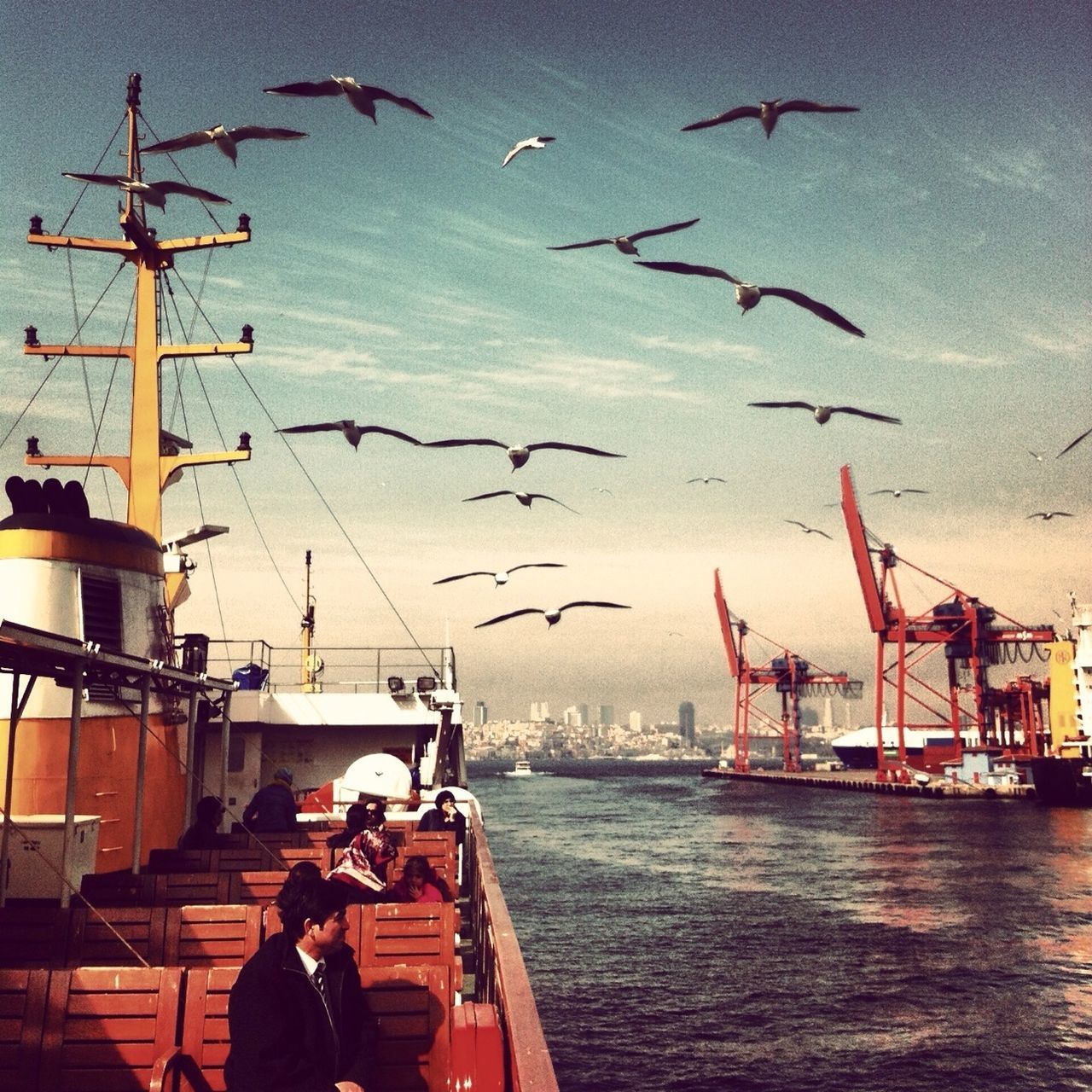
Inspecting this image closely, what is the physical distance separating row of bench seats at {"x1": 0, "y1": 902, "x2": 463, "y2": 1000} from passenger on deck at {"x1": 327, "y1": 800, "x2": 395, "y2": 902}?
965 mm

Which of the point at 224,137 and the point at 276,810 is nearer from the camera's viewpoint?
the point at 224,137

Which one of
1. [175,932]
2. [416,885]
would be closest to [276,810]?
[416,885]

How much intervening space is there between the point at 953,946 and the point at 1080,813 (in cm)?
4708

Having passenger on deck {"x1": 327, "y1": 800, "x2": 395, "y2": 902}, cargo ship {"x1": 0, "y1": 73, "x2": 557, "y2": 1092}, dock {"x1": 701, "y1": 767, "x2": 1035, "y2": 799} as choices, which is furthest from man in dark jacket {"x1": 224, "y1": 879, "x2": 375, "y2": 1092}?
dock {"x1": 701, "y1": 767, "x2": 1035, "y2": 799}

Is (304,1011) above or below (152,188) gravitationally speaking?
below

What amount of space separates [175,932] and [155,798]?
7128 mm

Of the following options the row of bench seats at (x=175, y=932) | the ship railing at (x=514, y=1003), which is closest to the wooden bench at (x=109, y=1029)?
the ship railing at (x=514, y=1003)

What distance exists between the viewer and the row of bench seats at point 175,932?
6152 millimetres

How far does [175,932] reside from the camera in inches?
251

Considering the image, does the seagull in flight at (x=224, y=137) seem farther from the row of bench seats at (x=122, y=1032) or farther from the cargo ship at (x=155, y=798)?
the row of bench seats at (x=122, y=1032)

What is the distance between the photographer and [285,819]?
1252 centimetres

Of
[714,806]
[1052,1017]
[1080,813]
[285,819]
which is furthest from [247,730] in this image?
[714,806]

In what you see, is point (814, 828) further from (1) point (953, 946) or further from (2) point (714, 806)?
(1) point (953, 946)

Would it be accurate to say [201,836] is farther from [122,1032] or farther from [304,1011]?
[304,1011]
